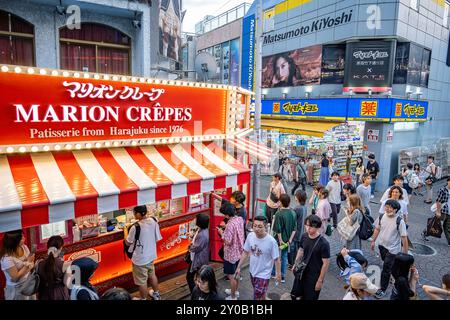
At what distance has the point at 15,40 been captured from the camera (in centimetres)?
668

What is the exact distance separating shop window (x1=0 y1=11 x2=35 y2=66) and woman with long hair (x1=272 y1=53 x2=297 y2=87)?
16752 millimetres

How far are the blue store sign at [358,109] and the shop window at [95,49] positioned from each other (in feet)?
40.0

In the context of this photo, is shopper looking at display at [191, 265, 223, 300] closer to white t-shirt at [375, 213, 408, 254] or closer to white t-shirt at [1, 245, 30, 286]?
white t-shirt at [1, 245, 30, 286]

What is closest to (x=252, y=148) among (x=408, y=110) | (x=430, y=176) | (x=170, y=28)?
(x=170, y=28)

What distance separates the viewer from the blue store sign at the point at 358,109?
15352 millimetres

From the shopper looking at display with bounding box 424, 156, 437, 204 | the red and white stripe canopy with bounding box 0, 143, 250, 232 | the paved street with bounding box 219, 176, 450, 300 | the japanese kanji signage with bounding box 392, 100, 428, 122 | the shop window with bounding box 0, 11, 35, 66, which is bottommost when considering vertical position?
the paved street with bounding box 219, 176, 450, 300

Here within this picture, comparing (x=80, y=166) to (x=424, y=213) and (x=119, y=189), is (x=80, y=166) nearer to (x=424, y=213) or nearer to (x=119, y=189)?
(x=119, y=189)

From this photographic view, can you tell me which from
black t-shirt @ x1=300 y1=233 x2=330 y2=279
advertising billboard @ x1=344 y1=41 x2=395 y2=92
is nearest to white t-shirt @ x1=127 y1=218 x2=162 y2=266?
black t-shirt @ x1=300 y1=233 x2=330 y2=279

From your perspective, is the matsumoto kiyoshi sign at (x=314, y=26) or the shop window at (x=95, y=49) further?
the matsumoto kiyoshi sign at (x=314, y=26)

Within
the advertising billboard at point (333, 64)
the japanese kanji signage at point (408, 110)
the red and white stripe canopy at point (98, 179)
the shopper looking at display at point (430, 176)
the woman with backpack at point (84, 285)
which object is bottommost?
the shopper looking at display at point (430, 176)

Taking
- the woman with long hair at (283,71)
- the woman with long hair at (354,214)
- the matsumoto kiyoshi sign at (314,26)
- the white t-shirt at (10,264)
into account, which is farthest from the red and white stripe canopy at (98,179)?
the woman with long hair at (283,71)

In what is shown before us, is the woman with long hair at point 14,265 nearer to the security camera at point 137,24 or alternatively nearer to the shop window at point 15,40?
the shop window at point 15,40

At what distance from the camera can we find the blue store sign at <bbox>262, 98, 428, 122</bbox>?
604 inches

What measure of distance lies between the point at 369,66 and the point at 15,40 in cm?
1571
